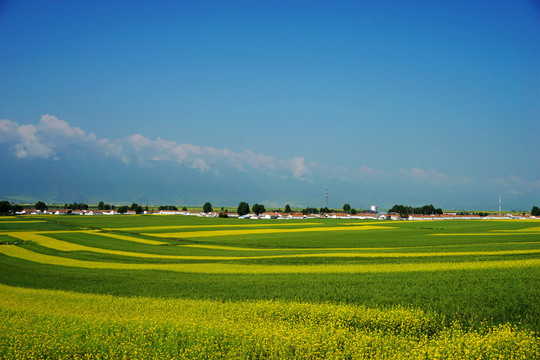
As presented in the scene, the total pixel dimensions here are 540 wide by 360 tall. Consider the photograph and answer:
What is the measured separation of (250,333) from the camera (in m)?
13.6

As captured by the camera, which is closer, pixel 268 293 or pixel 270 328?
pixel 270 328

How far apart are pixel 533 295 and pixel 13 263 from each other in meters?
41.3

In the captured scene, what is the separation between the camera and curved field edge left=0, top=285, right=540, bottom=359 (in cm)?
1189

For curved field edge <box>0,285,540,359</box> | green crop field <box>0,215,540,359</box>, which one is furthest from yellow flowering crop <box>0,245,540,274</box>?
curved field edge <box>0,285,540,359</box>

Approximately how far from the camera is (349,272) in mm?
28031

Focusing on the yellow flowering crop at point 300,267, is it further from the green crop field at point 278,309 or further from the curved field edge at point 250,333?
the curved field edge at point 250,333

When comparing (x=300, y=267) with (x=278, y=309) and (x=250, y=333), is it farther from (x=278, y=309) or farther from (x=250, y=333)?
(x=250, y=333)

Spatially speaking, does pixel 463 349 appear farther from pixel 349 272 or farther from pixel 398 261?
pixel 398 261

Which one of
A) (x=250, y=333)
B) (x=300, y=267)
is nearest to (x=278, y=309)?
(x=250, y=333)

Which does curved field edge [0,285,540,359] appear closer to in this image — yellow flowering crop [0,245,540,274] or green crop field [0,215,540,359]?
green crop field [0,215,540,359]

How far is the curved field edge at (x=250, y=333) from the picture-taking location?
11.9 meters

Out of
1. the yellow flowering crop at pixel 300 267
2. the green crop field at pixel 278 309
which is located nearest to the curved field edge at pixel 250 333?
the green crop field at pixel 278 309

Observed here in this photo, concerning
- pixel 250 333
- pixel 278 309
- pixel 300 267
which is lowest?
pixel 300 267

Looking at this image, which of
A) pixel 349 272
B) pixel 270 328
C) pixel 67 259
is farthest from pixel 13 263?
pixel 270 328
